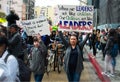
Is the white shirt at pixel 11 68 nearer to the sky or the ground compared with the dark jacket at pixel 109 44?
nearer to the sky

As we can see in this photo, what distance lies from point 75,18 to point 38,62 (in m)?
3.37

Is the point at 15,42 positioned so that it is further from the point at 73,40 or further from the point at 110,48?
the point at 110,48

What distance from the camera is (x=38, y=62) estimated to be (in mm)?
A: 10914

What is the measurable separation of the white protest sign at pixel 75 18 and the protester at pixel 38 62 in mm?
2054

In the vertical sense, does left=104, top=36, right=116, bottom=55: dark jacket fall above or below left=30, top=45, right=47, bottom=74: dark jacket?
below

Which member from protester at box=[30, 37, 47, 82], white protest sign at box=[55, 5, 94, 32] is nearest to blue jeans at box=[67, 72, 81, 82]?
protester at box=[30, 37, 47, 82]

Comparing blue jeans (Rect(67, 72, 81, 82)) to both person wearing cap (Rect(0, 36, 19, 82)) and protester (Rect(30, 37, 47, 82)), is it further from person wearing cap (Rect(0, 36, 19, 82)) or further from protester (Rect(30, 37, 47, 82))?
person wearing cap (Rect(0, 36, 19, 82))

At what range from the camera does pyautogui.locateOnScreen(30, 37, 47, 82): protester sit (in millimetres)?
10789

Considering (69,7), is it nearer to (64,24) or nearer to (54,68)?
(64,24)

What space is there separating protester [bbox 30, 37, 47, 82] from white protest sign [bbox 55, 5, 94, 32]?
2.05 metres

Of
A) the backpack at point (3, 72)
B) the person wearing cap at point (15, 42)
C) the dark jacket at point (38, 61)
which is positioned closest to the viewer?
the backpack at point (3, 72)

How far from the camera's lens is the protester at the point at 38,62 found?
10789mm

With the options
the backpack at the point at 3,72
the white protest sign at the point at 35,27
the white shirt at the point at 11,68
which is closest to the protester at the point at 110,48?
the white protest sign at the point at 35,27

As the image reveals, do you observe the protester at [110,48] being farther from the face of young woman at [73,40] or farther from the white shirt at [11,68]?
the white shirt at [11,68]
